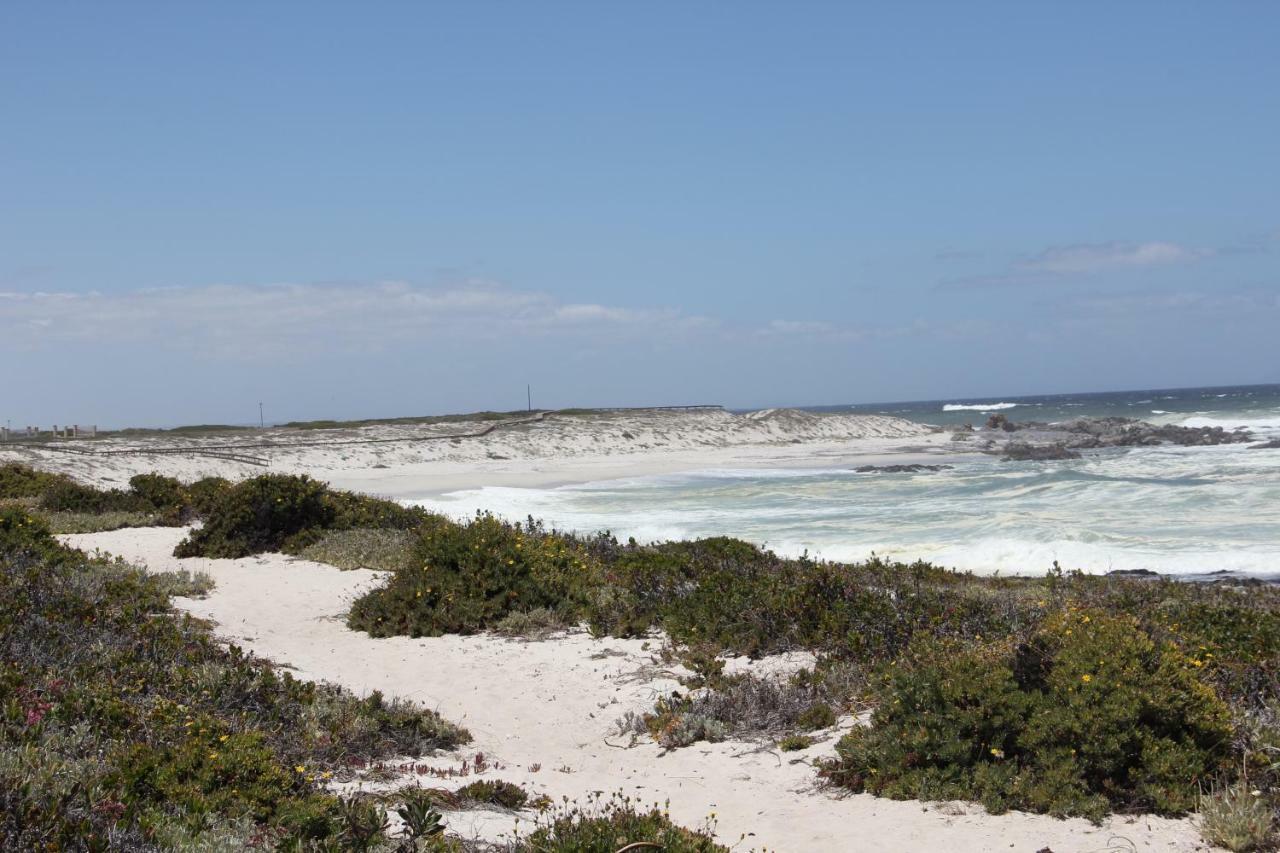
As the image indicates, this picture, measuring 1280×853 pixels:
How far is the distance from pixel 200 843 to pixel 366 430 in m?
58.6

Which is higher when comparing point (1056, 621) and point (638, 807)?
point (1056, 621)

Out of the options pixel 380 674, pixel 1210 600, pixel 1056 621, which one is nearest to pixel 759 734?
pixel 1056 621

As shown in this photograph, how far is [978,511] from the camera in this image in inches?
947

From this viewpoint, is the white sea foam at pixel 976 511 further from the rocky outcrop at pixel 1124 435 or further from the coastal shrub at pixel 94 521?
the rocky outcrop at pixel 1124 435

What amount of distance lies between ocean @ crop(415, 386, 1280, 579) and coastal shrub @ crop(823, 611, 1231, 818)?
34.7 ft

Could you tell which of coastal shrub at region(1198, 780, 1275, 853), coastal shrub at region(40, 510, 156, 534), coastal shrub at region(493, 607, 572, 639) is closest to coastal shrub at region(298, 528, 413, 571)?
coastal shrub at region(493, 607, 572, 639)

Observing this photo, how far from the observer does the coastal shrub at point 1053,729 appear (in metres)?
5.61

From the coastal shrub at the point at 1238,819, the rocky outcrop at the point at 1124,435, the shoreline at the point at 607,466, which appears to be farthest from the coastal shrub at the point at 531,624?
the rocky outcrop at the point at 1124,435

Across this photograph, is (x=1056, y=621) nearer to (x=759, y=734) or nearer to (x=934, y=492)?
(x=759, y=734)

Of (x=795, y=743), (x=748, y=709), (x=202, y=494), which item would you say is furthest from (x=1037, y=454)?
(x=795, y=743)

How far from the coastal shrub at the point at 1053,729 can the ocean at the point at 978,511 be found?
10.6 metres

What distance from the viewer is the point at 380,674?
962 cm

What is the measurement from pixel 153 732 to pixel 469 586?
5841mm

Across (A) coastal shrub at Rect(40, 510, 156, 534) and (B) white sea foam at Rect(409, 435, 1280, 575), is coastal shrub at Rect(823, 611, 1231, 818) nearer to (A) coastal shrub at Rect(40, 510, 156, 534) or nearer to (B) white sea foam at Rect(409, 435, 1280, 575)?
(B) white sea foam at Rect(409, 435, 1280, 575)
